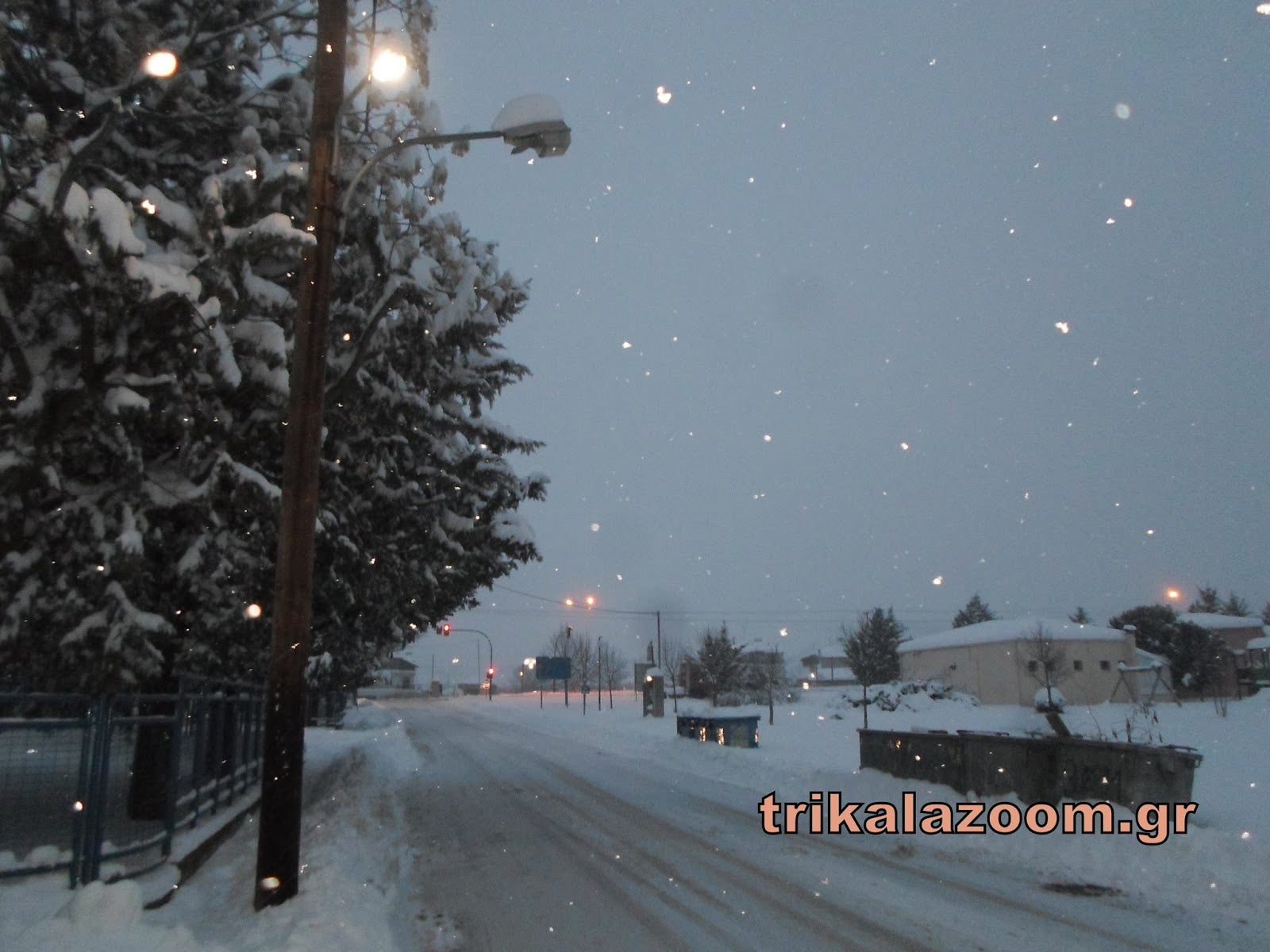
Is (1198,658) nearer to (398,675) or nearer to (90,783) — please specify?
(90,783)

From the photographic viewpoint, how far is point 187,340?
27.8 ft

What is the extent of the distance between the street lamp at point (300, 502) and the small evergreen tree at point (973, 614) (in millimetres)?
90046

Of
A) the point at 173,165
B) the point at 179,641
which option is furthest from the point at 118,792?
the point at 173,165

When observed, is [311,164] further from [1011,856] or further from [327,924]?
[1011,856]

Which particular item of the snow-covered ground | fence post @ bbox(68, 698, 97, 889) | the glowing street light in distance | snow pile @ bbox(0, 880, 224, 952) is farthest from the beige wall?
snow pile @ bbox(0, 880, 224, 952)

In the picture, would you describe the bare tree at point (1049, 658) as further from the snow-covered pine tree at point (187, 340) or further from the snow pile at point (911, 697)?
the snow-covered pine tree at point (187, 340)

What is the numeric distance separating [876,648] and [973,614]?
103 ft

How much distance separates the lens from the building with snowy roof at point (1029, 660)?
45000 millimetres

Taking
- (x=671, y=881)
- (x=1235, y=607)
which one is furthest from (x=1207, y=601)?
(x=671, y=881)

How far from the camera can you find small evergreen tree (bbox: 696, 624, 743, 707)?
54.4 metres

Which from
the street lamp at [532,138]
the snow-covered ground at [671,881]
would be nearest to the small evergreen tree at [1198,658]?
the snow-covered ground at [671,881]

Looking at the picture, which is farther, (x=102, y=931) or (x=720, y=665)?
(x=720, y=665)

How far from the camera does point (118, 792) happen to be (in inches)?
340

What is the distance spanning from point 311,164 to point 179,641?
5311mm
